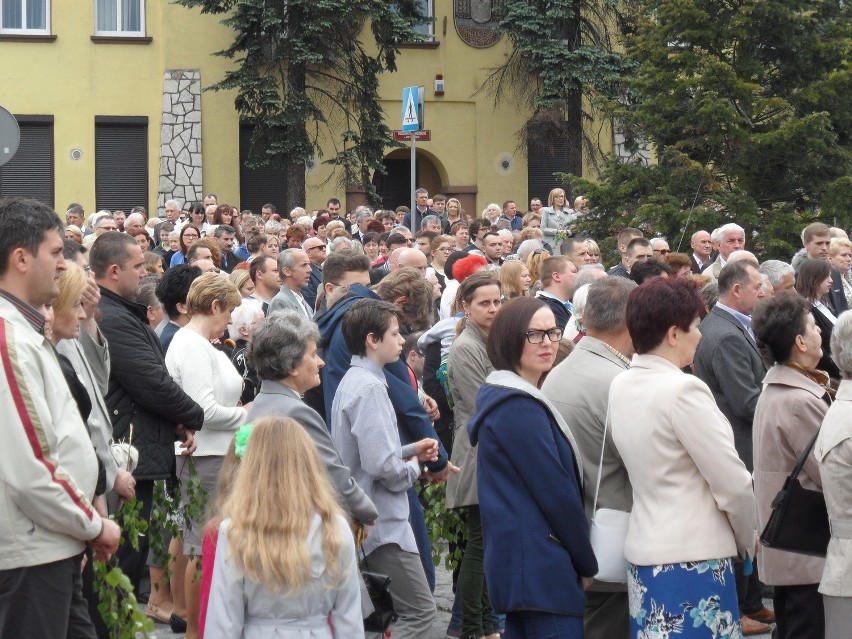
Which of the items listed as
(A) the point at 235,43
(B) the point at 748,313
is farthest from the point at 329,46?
(B) the point at 748,313

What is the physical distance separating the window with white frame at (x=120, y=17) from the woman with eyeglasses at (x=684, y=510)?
25807 mm

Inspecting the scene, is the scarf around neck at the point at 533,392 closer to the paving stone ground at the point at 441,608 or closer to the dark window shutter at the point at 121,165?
the paving stone ground at the point at 441,608

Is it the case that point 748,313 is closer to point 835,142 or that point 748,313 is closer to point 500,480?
point 500,480

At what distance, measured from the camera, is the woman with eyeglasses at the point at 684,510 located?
16.8ft

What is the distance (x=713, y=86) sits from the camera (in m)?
15.0

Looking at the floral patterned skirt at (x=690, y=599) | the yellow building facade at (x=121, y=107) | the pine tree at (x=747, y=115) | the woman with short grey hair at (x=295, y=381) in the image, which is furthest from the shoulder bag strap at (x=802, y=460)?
the yellow building facade at (x=121, y=107)

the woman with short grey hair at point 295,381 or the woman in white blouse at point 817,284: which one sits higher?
the woman in white blouse at point 817,284

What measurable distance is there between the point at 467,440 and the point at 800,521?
216 centimetres

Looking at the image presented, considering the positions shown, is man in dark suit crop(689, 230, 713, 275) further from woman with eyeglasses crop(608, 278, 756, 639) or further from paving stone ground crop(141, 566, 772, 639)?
woman with eyeglasses crop(608, 278, 756, 639)

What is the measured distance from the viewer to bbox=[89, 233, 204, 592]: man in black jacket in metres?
7.31

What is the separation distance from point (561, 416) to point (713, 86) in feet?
33.8

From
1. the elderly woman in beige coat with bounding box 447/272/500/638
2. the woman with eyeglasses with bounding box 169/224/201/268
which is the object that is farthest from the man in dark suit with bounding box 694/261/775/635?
the woman with eyeglasses with bounding box 169/224/201/268

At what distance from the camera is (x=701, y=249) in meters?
13.6

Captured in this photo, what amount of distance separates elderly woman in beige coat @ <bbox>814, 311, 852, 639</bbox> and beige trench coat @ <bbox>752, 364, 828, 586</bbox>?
1.76ft
